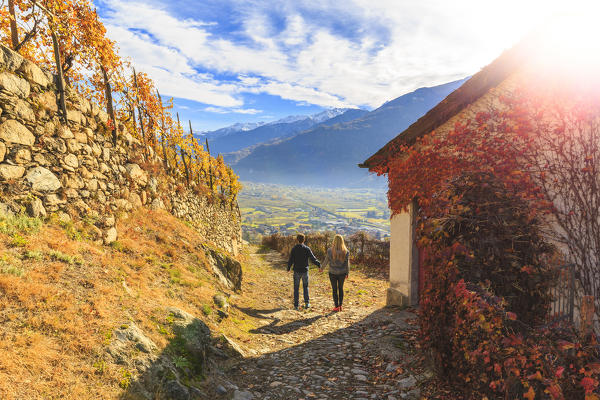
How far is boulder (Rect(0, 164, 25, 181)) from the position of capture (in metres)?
4.87

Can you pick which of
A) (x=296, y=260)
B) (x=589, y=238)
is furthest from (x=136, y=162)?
(x=589, y=238)

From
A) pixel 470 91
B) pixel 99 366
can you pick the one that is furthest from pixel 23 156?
pixel 470 91

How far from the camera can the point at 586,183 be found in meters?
4.74

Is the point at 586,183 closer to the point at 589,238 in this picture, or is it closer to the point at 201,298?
the point at 589,238

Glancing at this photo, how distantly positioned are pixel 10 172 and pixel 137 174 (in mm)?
3766

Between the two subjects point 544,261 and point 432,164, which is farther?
point 432,164

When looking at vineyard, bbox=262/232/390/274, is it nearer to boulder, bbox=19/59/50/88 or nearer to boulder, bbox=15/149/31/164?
boulder, bbox=15/149/31/164

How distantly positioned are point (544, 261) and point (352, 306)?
662 cm

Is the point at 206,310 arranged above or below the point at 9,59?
below

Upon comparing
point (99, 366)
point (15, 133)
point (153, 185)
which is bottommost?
point (99, 366)

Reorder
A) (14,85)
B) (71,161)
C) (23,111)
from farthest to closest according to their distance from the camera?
(71,161) → (23,111) → (14,85)

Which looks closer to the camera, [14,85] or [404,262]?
[14,85]

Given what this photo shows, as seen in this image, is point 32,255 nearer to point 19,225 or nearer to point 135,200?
point 19,225

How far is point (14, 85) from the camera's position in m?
5.30
